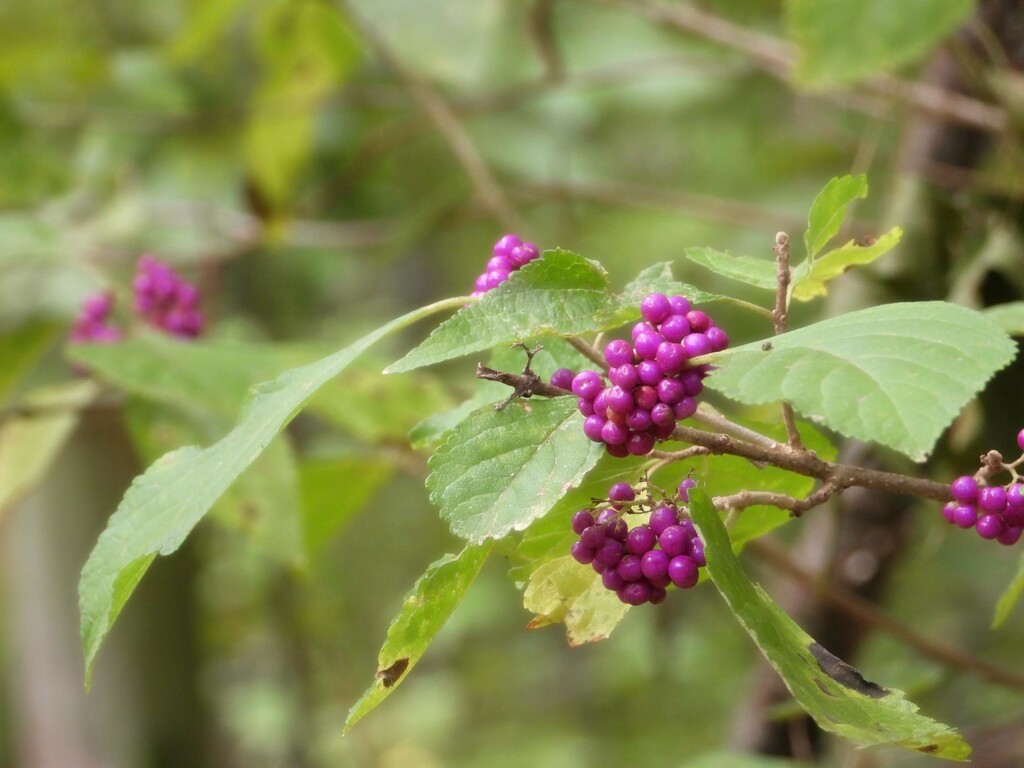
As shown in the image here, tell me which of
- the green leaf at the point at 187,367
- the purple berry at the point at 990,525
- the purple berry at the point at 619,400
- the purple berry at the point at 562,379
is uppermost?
the purple berry at the point at 619,400

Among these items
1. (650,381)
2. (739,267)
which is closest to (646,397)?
(650,381)

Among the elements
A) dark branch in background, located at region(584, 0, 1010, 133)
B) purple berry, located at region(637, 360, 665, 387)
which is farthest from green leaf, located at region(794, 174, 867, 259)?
dark branch in background, located at region(584, 0, 1010, 133)

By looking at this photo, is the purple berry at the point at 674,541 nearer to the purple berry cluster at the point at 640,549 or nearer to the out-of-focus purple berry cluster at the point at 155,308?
the purple berry cluster at the point at 640,549

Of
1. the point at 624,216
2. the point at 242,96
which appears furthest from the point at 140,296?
the point at 624,216

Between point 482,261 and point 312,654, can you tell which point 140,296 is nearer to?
point 482,261

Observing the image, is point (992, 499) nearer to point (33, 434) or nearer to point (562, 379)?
point (562, 379)

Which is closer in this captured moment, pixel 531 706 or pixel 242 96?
pixel 242 96

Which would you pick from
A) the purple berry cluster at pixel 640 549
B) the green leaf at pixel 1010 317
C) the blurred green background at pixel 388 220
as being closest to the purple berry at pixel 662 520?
the purple berry cluster at pixel 640 549
